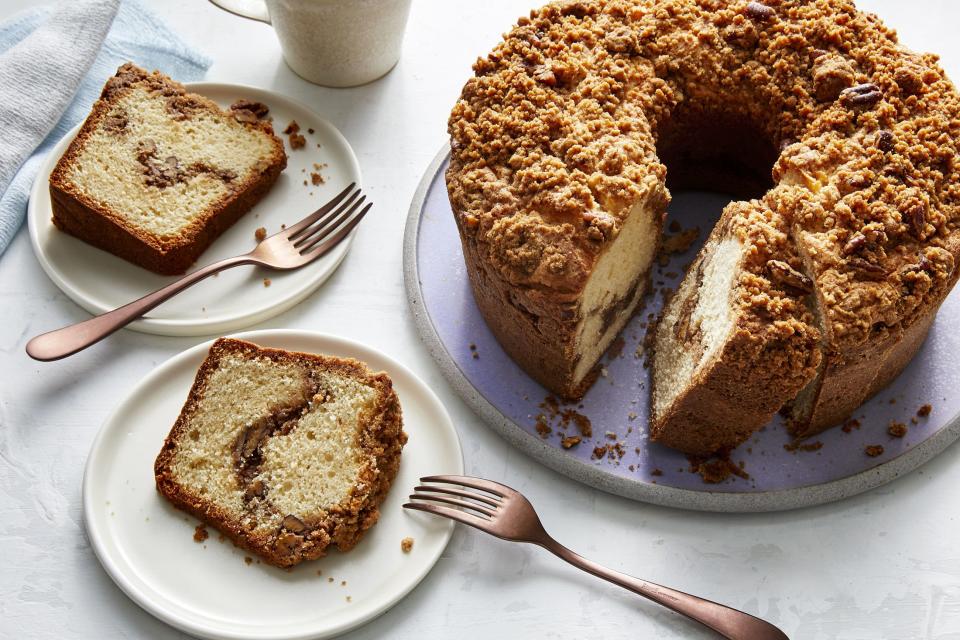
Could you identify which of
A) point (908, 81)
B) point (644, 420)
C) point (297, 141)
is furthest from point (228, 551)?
point (908, 81)

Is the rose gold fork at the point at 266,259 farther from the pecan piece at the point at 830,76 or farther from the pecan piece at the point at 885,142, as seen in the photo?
the pecan piece at the point at 885,142

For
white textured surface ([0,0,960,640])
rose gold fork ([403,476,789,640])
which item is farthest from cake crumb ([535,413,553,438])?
rose gold fork ([403,476,789,640])

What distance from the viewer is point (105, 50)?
397cm

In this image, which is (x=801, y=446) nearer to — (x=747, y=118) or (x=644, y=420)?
(x=644, y=420)

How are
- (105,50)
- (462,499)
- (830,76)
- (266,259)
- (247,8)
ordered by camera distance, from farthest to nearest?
(105,50) → (247,8) → (266,259) → (830,76) → (462,499)

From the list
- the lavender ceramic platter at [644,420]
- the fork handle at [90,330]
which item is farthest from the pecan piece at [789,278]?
the fork handle at [90,330]

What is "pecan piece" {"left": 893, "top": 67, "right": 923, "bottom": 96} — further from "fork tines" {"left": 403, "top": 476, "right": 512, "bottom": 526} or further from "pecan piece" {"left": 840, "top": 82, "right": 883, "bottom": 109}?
"fork tines" {"left": 403, "top": 476, "right": 512, "bottom": 526}

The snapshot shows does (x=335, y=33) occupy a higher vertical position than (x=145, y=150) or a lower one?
higher

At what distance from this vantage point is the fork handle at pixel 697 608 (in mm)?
2711

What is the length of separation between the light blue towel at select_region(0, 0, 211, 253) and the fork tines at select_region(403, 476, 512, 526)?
2.01 m

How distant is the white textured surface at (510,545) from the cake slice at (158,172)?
31cm

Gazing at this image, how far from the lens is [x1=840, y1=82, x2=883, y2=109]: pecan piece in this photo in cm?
299

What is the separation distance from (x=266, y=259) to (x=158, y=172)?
506mm

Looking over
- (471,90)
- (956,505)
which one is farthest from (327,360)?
(956,505)
